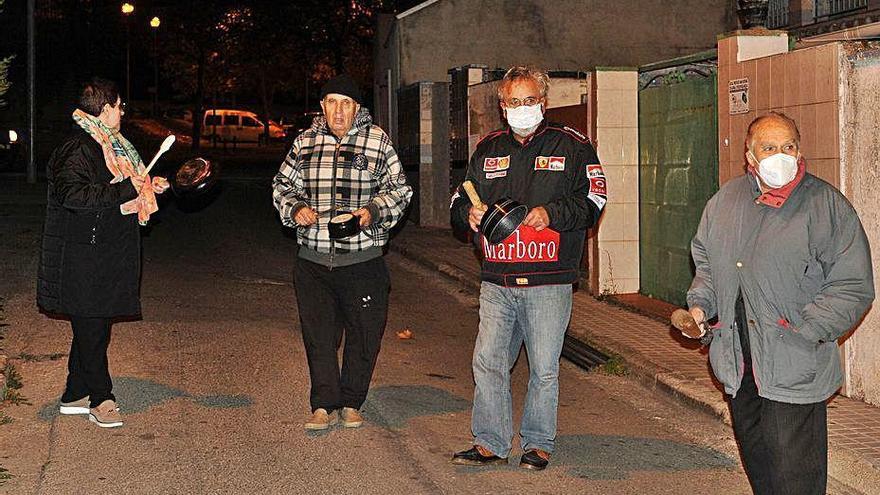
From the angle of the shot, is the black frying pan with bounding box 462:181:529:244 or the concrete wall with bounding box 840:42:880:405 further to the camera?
the concrete wall with bounding box 840:42:880:405

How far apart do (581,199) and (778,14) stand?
58.5 feet

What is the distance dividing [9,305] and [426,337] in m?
4.12

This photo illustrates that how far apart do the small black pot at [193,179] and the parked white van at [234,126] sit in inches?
A: 2030

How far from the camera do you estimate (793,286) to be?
4.72 metres

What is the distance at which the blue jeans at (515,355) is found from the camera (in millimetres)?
6227

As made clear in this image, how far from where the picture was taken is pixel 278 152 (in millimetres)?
52969

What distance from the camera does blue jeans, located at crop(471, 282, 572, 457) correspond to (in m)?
6.23

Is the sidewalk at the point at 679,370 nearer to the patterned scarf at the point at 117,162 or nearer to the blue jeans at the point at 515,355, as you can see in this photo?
the blue jeans at the point at 515,355

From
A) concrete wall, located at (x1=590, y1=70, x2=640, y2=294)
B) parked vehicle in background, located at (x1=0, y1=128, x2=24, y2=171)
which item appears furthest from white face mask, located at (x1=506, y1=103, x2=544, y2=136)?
parked vehicle in background, located at (x1=0, y1=128, x2=24, y2=171)

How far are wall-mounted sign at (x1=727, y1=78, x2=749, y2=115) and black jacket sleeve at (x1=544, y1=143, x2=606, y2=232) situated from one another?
3.26 m

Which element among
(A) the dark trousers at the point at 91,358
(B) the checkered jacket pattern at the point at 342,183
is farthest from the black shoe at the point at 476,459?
(A) the dark trousers at the point at 91,358

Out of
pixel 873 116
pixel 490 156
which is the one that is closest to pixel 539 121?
pixel 490 156

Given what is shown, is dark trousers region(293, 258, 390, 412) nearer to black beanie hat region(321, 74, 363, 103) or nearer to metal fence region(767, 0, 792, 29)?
black beanie hat region(321, 74, 363, 103)

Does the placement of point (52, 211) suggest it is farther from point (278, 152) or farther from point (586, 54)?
point (278, 152)
